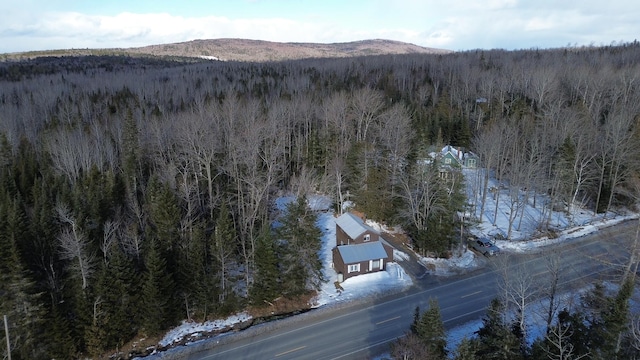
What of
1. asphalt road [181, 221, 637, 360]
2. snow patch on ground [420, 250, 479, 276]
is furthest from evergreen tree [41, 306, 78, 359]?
snow patch on ground [420, 250, 479, 276]

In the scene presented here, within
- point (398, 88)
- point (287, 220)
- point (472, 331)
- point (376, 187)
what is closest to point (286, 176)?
point (376, 187)

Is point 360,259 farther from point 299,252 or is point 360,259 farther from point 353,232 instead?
point 299,252

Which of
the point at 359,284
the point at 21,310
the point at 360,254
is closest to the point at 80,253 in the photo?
the point at 21,310

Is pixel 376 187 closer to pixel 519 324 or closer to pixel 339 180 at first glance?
pixel 339 180

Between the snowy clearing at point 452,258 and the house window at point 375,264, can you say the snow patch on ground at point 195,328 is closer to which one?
the snowy clearing at point 452,258

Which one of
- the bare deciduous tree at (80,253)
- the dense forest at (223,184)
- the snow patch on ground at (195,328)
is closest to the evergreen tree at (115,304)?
the dense forest at (223,184)

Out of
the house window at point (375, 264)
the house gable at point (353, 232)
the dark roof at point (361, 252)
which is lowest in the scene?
the house window at point (375, 264)
